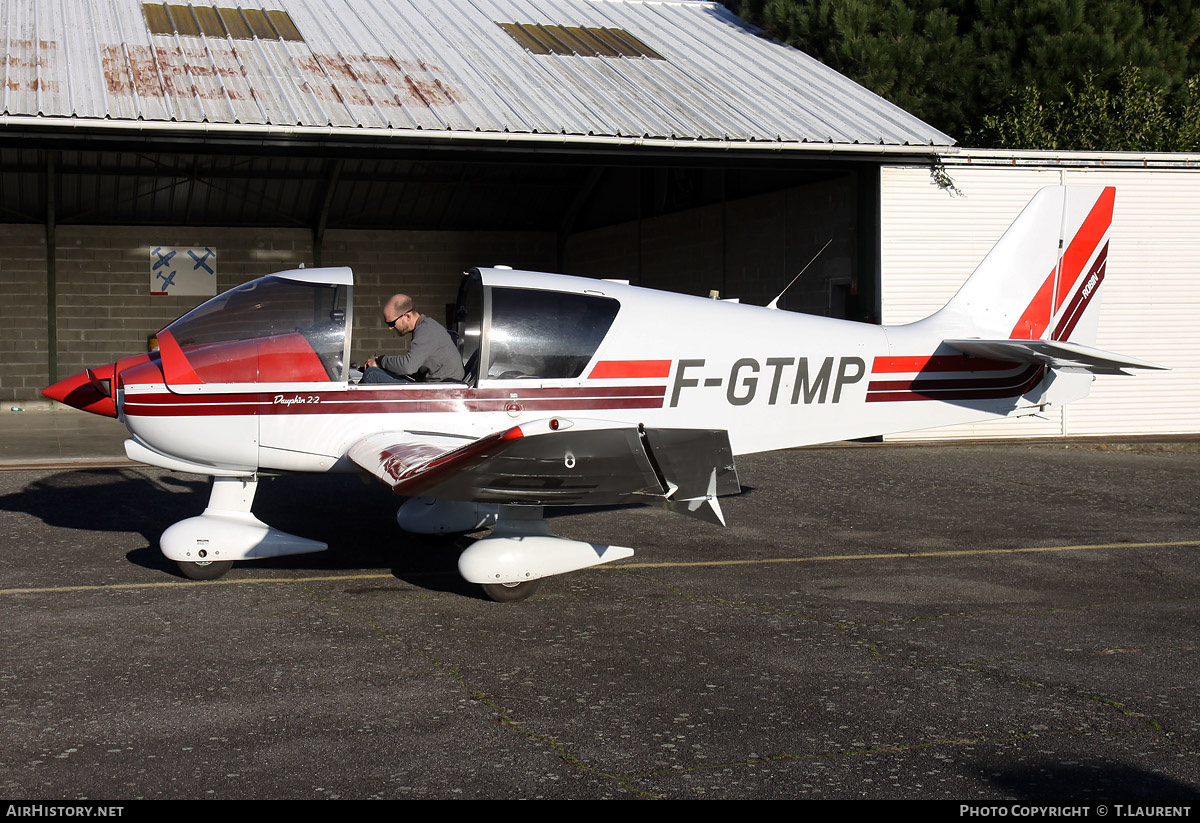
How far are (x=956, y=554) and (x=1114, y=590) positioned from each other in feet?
4.27

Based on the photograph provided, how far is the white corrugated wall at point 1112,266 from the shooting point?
15.0m

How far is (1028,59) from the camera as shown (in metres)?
21.7

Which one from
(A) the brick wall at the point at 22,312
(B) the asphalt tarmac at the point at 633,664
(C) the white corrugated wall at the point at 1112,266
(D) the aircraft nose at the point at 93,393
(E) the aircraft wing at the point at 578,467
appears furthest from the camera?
(A) the brick wall at the point at 22,312

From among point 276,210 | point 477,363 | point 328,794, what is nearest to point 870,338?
point 477,363

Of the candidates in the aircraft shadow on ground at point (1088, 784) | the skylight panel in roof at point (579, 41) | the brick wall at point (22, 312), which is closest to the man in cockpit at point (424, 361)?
the aircraft shadow on ground at point (1088, 784)

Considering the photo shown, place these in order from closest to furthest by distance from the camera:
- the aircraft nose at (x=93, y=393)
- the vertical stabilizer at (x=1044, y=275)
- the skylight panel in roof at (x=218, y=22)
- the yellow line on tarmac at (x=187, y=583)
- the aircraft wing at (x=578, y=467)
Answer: the aircraft wing at (x=578, y=467)
the yellow line on tarmac at (x=187, y=583)
the aircraft nose at (x=93, y=393)
the vertical stabilizer at (x=1044, y=275)
the skylight panel in roof at (x=218, y=22)

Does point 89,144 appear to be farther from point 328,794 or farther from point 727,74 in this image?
point 328,794

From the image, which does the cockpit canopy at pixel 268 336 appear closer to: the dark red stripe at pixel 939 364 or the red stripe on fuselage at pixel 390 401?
the red stripe on fuselage at pixel 390 401

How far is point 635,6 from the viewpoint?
2088cm

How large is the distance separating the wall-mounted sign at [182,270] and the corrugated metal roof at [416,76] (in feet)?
25.6

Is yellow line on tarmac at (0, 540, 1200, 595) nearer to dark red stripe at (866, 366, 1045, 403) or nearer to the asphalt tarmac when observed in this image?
the asphalt tarmac

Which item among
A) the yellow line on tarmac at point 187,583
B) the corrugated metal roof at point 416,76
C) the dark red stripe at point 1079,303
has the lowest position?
the yellow line on tarmac at point 187,583

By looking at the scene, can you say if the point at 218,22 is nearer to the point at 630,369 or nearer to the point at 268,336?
the point at 268,336

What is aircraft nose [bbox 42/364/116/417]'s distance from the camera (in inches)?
283
